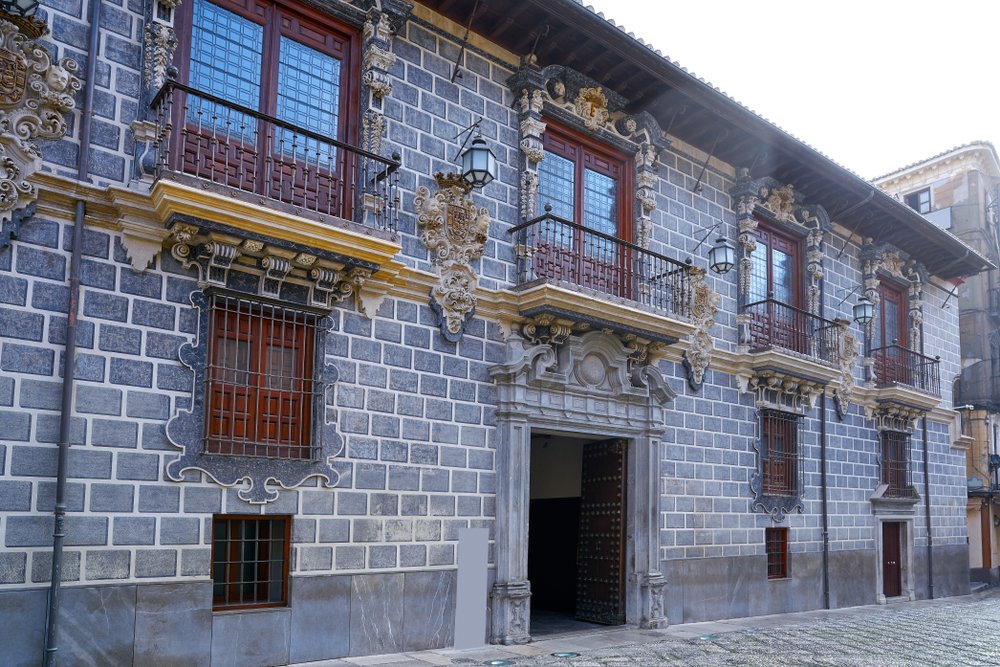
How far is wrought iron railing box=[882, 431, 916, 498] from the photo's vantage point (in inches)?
720

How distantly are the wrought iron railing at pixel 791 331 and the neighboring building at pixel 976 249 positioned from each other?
10.7m

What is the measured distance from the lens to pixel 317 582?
898cm

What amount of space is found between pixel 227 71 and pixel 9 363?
351 cm

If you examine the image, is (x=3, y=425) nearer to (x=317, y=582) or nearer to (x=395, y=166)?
(x=317, y=582)

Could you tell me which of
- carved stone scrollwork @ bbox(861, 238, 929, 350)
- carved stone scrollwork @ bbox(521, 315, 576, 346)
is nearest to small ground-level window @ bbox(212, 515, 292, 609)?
carved stone scrollwork @ bbox(521, 315, 576, 346)

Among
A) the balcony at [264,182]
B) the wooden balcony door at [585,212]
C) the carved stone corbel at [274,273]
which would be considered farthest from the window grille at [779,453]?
the carved stone corbel at [274,273]

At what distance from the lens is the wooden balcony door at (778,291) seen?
15.2 meters

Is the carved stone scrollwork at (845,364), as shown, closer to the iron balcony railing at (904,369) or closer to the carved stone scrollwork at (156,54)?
the iron balcony railing at (904,369)

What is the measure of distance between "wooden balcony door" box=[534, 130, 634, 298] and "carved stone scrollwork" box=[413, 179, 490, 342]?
0.98 metres

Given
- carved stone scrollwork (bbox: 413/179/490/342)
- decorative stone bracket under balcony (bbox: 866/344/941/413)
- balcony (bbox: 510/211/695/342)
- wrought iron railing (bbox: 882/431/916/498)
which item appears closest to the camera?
carved stone scrollwork (bbox: 413/179/490/342)

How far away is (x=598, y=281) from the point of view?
40.1ft

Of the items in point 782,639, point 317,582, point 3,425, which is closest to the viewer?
point 3,425

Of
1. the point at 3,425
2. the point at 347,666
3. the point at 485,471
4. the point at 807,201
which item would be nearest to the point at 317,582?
the point at 347,666

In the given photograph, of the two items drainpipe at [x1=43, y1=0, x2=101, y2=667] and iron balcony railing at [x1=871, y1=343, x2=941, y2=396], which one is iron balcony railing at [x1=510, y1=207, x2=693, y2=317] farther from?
iron balcony railing at [x1=871, y1=343, x2=941, y2=396]
